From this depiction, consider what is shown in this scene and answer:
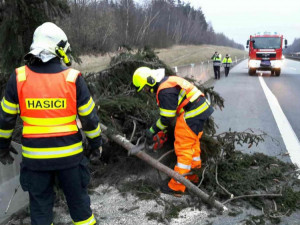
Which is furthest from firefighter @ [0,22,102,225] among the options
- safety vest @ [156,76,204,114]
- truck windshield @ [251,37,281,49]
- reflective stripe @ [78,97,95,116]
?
truck windshield @ [251,37,281,49]

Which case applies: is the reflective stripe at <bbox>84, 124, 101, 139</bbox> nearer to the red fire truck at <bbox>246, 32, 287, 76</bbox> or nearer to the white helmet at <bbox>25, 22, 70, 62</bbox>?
the white helmet at <bbox>25, 22, 70, 62</bbox>

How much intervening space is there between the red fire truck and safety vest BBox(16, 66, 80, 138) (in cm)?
2106

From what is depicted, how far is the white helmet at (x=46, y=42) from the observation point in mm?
2359

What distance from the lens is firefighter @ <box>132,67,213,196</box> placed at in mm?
3779

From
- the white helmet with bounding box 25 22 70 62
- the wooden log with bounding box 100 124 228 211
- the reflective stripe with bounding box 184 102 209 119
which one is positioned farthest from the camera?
the reflective stripe with bounding box 184 102 209 119

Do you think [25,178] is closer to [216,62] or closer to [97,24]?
[216,62]

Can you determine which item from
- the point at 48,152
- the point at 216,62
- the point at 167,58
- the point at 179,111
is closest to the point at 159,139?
the point at 179,111

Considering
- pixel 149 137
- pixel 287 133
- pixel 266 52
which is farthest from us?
pixel 266 52

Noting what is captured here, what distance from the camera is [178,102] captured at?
3916mm

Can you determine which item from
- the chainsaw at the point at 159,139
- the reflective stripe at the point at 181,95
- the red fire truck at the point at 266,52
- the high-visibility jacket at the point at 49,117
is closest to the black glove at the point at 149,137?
the chainsaw at the point at 159,139

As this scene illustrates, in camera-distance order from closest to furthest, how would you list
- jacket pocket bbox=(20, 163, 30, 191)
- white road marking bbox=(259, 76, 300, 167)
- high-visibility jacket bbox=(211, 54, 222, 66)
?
jacket pocket bbox=(20, 163, 30, 191), white road marking bbox=(259, 76, 300, 167), high-visibility jacket bbox=(211, 54, 222, 66)

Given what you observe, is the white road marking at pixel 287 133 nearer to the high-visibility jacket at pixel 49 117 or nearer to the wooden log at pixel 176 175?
the wooden log at pixel 176 175

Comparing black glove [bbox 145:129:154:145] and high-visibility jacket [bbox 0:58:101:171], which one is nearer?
high-visibility jacket [bbox 0:58:101:171]

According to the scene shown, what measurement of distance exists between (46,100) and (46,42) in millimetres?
467
